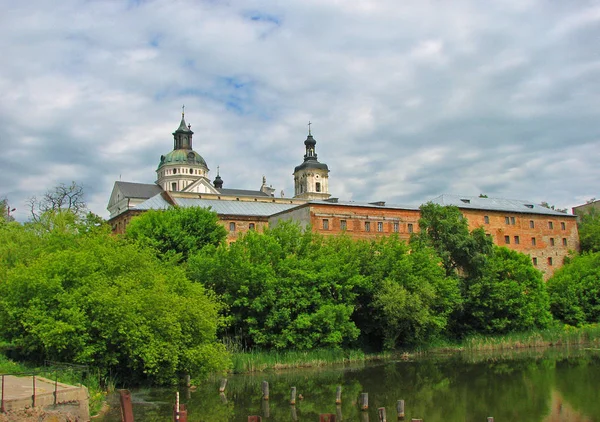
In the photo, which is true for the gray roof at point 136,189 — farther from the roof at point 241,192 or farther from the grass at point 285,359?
the grass at point 285,359

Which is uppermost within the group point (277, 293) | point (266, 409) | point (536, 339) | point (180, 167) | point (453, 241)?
point (180, 167)

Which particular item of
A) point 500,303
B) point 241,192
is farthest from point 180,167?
→ point 500,303

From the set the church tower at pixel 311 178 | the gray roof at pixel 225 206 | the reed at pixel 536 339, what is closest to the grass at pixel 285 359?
the reed at pixel 536 339

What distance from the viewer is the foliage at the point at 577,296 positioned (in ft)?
141

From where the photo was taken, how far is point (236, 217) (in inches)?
1943

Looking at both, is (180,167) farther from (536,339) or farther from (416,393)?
(416,393)

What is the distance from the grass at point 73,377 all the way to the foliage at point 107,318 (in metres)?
0.65

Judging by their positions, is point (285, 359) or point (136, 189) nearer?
point (285, 359)

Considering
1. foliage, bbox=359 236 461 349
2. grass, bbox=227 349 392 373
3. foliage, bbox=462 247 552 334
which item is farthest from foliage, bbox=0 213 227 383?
foliage, bbox=462 247 552 334

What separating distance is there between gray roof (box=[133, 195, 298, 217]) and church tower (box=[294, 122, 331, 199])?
33.3 meters

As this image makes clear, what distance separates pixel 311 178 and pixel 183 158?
783 inches

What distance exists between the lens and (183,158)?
87750 millimetres

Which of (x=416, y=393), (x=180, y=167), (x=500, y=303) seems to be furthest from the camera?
(x=180, y=167)

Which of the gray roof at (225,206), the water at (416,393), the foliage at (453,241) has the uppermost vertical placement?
the gray roof at (225,206)
